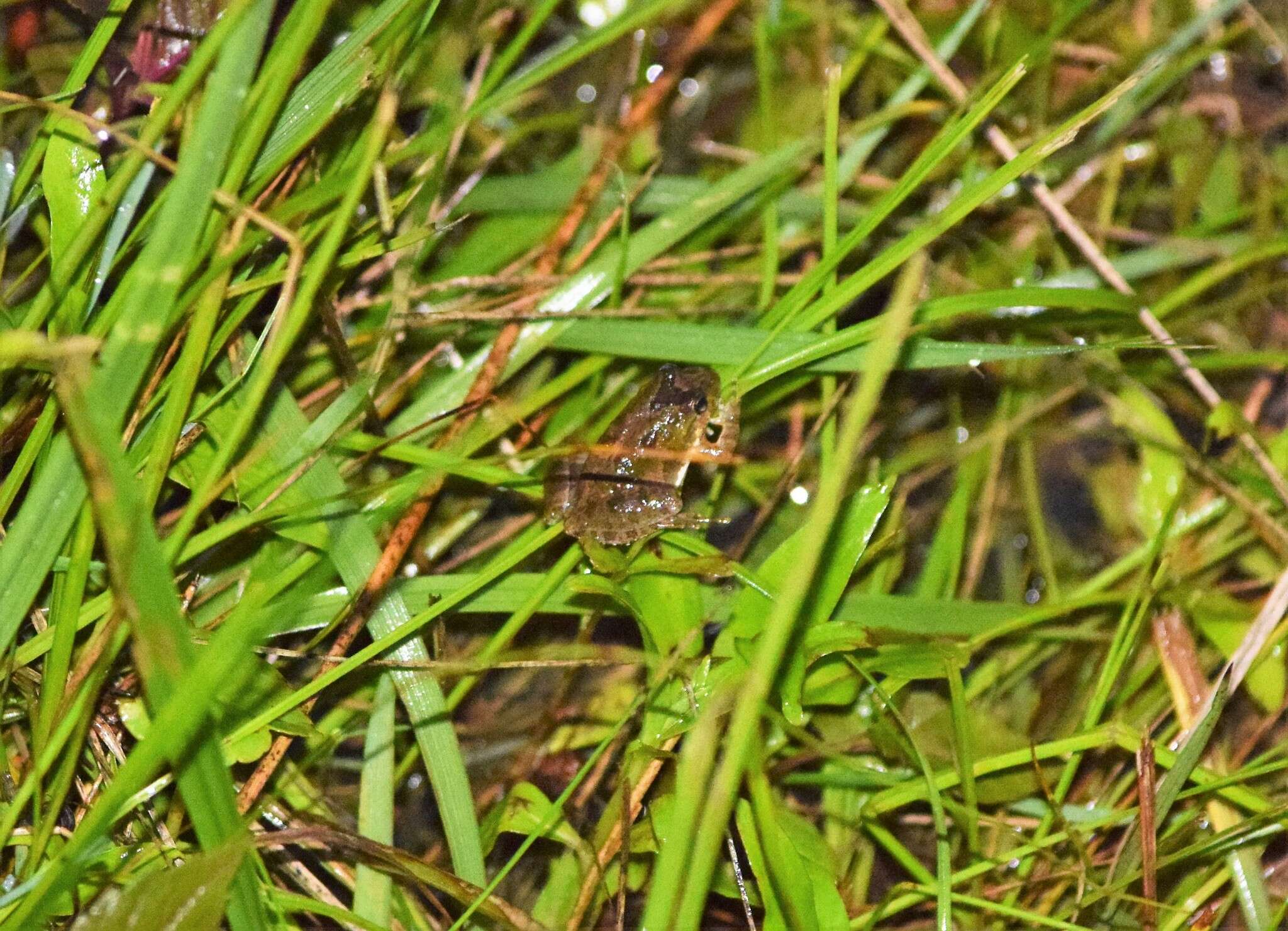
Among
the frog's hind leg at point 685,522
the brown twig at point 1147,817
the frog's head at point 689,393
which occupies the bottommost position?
the brown twig at point 1147,817

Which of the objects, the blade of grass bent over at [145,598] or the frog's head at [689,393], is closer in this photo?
the blade of grass bent over at [145,598]

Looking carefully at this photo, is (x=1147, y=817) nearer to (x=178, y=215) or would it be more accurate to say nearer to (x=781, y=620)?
(x=781, y=620)

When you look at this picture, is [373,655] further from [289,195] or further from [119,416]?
[289,195]

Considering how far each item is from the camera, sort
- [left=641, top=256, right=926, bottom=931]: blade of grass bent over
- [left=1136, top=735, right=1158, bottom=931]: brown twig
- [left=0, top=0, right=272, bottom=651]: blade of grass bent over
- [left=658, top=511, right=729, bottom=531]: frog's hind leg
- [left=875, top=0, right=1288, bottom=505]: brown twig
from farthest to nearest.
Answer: [left=875, top=0, right=1288, bottom=505]: brown twig
[left=658, top=511, right=729, bottom=531]: frog's hind leg
[left=1136, top=735, right=1158, bottom=931]: brown twig
[left=0, top=0, right=272, bottom=651]: blade of grass bent over
[left=641, top=256, right=926, bottom=931]: blade of grass bent over

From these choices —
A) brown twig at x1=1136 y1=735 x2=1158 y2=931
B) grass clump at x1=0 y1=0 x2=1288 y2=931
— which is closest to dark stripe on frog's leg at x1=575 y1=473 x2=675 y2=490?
grass clump at x1=0 y1=0 x2=1288 y2=931

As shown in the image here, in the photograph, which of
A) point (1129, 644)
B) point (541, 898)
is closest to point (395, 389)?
point (541, 898)

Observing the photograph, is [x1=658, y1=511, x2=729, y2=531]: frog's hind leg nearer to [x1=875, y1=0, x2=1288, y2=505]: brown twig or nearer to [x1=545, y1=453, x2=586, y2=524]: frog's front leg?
[x1=545, y1=453, x2=586, y2=524]: frog's front leg

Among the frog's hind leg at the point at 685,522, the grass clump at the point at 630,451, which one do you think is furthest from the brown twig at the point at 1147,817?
the frog's hind leg at the point at 685,522

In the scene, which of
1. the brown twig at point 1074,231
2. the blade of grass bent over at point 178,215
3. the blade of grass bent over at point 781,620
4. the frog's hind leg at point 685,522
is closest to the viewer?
the blade of grass bent over at point 781,620

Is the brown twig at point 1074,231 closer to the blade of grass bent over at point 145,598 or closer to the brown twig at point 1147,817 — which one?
the brown twig at point 1147,817
